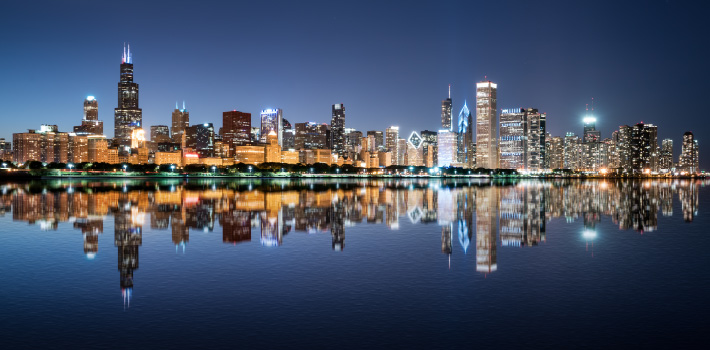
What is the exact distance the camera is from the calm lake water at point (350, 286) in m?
13.4

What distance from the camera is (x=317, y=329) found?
1374cm

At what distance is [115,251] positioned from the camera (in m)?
25.4

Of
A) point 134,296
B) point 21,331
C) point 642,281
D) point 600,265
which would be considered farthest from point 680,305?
point 21,331

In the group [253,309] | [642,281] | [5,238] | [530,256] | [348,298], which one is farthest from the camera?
[5,238]

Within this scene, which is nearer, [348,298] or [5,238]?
[348,298]

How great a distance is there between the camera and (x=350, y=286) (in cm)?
1827

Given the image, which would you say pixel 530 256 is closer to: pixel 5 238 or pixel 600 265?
pixel 600 265

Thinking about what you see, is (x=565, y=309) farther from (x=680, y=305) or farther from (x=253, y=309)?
(x=253, y=309)

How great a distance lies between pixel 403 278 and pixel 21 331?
459 inches

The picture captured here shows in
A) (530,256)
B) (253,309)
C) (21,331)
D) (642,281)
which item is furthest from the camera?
(530,256)

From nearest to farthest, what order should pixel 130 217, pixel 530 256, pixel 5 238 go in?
pixel 530 256 < pixel 5 238 < pixel 130 217

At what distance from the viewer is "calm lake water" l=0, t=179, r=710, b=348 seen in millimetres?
13391

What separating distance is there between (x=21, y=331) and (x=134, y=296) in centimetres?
379

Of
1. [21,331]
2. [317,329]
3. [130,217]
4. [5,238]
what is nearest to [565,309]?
[317,329]
